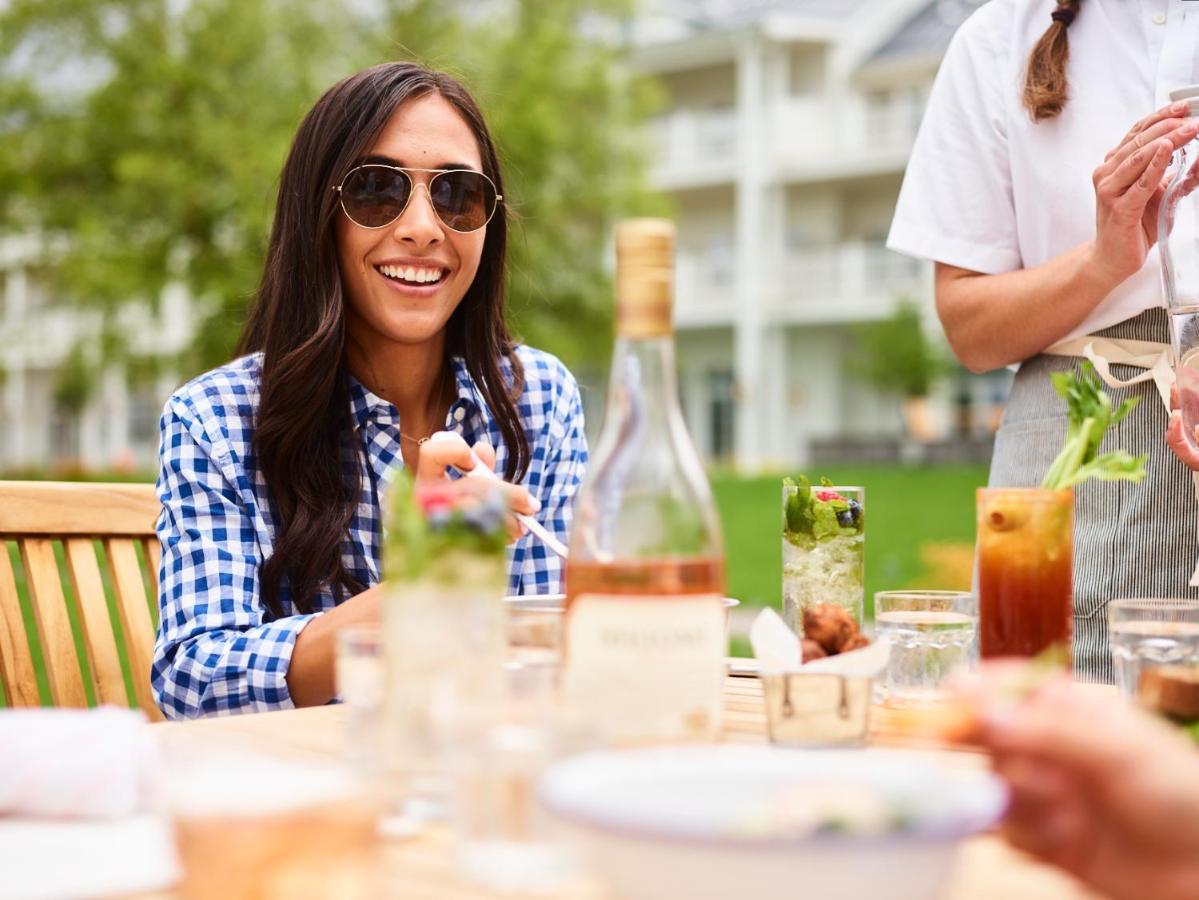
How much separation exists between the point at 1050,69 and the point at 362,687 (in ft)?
5.34

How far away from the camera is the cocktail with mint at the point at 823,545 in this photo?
163cm

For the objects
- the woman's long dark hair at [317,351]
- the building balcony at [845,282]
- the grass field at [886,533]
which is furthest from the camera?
the building balcony at [845,282]

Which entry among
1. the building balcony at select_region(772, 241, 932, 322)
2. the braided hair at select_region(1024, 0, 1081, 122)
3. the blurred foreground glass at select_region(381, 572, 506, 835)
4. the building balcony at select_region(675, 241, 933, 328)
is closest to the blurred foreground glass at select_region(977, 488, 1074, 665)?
the blurred foreground glass at select_region(381, 572, 506, 835)

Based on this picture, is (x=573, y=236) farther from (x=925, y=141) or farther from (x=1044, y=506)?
(x=1044, y=506)

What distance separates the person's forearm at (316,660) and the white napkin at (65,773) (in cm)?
52

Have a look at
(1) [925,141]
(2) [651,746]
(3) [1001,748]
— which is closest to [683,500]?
(2) [651,746]

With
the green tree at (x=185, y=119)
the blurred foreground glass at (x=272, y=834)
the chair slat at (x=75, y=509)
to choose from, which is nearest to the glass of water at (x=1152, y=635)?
the blurred foreground glass at (x=272, y=834)

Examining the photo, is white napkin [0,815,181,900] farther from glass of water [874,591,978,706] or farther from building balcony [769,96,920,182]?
building balcony [769,96,920,182]

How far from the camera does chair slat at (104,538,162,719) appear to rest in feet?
7.30

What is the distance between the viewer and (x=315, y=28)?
523 inches

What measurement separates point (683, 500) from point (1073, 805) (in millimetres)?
393

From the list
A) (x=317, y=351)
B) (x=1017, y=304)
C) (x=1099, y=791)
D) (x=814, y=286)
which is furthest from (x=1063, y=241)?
(x=814, y=286)

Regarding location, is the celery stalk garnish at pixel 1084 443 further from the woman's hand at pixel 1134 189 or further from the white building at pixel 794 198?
the white building at pixel 794 198

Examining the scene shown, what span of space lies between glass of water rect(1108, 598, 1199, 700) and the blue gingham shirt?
0.94m
